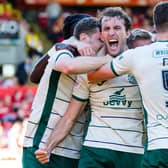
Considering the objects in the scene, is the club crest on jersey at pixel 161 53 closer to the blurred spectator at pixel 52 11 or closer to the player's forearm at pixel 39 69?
the player's forearm at pixel 39 69

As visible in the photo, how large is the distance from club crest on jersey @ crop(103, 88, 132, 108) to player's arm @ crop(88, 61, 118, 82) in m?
0.16

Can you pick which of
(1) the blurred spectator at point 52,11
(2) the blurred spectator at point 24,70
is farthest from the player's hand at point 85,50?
(1) the blurred spectator at point 52,11

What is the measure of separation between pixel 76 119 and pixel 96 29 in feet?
1.99

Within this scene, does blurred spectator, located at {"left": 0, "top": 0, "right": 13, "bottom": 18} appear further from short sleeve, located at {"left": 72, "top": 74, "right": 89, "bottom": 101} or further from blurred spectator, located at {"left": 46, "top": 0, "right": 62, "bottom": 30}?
short sleeve, located at {"left": 72, "top": 74, "right": 89, "bottom": 101}

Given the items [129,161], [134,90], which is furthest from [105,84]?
[129,161]

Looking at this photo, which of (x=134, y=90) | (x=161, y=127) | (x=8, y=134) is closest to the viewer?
(x=161, y=127)

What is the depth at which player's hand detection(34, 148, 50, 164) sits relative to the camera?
5.24m

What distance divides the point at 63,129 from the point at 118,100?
438mm

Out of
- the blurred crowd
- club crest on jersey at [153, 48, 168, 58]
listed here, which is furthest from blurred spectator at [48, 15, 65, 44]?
club crest on jersey at [153, 48, 168, 58]

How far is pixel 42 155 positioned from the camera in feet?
17.2

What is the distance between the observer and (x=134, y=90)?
5.11m

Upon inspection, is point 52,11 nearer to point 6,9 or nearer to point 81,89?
point 6,9

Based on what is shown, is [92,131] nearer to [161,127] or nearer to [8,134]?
[161,127]

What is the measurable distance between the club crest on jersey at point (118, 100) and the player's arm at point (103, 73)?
0.53 feet
